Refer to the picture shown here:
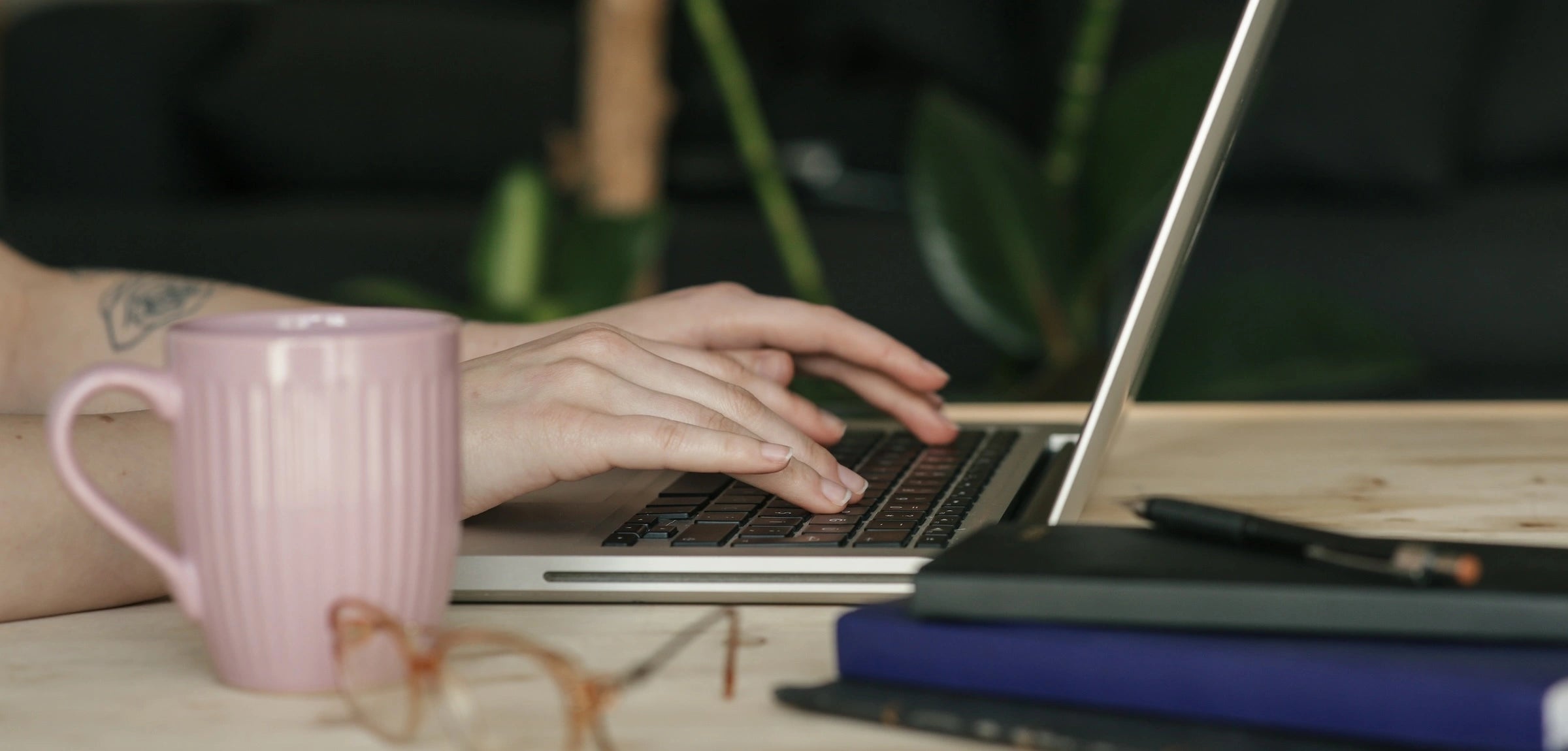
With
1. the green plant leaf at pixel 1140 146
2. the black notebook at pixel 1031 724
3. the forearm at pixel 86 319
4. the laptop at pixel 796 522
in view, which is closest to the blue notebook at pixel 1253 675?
the black notebook at pixel 1031 724

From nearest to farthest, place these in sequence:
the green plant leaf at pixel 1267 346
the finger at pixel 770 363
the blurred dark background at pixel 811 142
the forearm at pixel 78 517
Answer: the forearm at pixel 78 517 → the finger at pixel 770 363 → the green plant leaf at pixel 1267 346 → the blurred dark background at pixel 811 142

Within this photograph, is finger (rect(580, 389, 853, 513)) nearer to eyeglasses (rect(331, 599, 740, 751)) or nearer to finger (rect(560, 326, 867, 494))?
finger (rect(560, 326, 867, 494))

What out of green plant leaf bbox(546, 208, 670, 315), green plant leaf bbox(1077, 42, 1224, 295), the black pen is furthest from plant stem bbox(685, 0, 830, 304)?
the black pen

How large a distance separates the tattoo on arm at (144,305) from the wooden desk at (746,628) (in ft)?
1.19

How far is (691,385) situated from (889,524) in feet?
0.32

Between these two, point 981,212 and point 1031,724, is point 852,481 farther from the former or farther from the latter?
point 981,212

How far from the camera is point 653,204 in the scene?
2330mm

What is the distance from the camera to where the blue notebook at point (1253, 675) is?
1.15ft

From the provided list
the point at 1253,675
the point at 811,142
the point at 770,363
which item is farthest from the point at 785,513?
the point at 811,142

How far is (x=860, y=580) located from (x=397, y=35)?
237 centimetres

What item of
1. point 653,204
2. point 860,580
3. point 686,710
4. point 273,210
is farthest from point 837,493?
point 273,210

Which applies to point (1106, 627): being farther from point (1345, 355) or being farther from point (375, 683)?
point (1345, 355)

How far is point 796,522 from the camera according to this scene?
610mm

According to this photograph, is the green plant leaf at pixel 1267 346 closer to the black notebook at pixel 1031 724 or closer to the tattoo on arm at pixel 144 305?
the tattoo on arm at pixel 144 305
